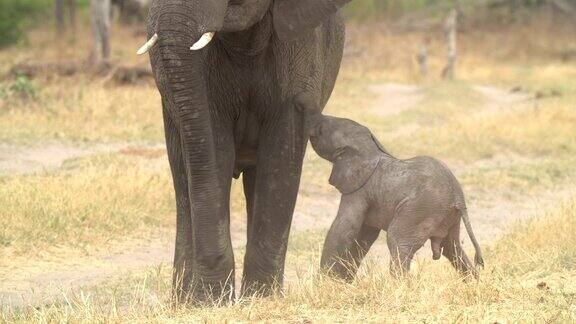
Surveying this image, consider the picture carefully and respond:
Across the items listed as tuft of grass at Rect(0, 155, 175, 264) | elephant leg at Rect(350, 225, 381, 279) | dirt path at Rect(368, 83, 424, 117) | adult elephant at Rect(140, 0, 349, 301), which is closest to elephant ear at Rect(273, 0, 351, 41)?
adult elephant at Rect(140, 0, 349, 301)

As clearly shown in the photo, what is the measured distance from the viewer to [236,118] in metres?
5.51

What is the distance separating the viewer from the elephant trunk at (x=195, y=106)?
4.62 m

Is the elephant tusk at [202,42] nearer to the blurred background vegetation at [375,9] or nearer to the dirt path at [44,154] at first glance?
the dirt path at [44,154]

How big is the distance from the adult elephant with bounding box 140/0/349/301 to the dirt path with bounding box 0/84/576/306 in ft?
2.88

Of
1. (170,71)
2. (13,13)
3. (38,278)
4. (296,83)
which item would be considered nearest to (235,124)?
(296,83)

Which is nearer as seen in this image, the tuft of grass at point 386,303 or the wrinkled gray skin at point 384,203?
the tuft of grass at point 386,303

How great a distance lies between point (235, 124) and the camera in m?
5.54

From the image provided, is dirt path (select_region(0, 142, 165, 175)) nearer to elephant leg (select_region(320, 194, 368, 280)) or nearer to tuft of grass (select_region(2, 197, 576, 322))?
elephant leg (select_region(320, 194, 368, 280))

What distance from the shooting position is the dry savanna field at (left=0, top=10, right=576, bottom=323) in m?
5.03

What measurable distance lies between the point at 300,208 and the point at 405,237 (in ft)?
16.0

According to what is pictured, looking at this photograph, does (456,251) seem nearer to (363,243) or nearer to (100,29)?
(363,243)

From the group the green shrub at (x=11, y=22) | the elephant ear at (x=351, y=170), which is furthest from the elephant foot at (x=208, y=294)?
the green shrub at (x=11, y=22)

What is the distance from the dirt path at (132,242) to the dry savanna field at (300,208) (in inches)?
1.0

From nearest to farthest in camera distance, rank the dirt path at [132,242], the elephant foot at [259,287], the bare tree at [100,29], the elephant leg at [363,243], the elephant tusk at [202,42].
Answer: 1. the elephant tusk at [202,42]
2. the elephant foot at [259,287]
3. the elephant leg at [363,243]
4. the dirt path at [132,242]
5. the bare tree at [100,29]
